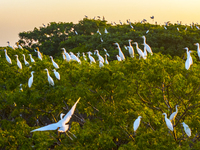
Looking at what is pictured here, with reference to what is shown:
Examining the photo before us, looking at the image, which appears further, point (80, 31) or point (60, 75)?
point (80, 31)

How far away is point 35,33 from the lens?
43.7 metres

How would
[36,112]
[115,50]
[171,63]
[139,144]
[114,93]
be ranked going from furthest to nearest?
1. [115,50]
2. [36,112]
3. [114,93]
4. [171,63]
5. [139,144]

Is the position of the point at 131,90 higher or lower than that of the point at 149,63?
lower

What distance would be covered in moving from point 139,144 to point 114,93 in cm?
319

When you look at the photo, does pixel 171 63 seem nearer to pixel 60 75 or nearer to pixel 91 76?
pixel 91 76

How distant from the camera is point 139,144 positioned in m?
7.63

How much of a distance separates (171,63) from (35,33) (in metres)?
37.0

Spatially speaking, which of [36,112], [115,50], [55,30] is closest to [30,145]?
[36,112]

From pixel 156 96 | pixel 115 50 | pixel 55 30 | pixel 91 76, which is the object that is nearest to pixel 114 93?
pixel 91 76

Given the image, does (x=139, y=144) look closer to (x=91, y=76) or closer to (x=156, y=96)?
(x=156, y=96)

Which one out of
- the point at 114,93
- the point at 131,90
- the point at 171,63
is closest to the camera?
the point at 171,63

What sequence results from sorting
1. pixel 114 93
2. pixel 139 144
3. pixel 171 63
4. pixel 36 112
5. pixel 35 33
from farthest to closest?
pixel 35 33 → pixel 36 112 → pixel 114 93 → pixel 171 63 → pixel 139 144

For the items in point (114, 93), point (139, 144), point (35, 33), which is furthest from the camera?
point (35, 33)

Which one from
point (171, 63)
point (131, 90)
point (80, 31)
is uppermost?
point (171, 63)
